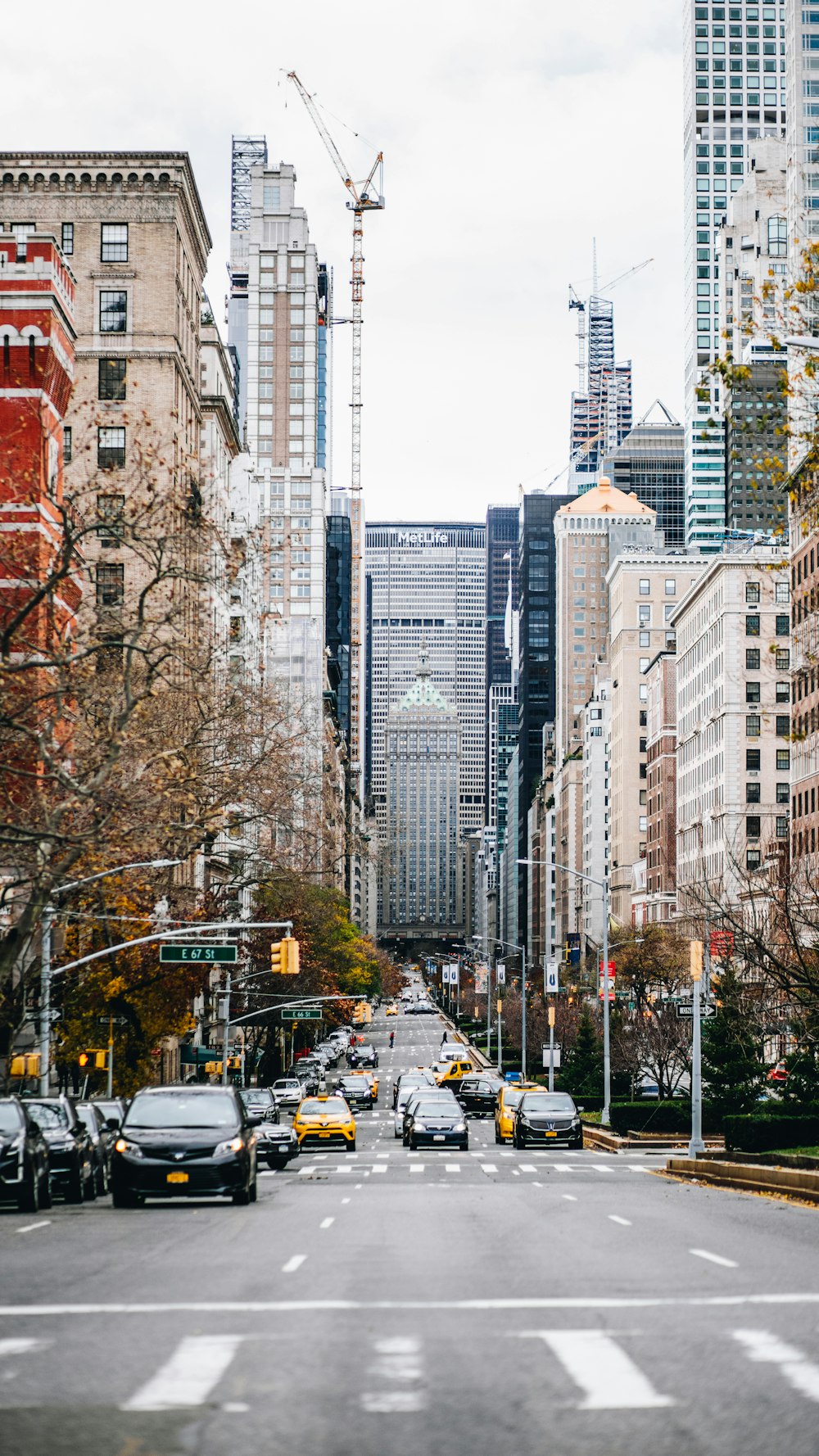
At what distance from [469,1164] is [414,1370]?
3530 cm

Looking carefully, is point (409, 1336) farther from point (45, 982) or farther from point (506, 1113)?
point (506, 1113)

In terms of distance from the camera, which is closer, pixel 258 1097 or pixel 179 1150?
pixel 179 1150

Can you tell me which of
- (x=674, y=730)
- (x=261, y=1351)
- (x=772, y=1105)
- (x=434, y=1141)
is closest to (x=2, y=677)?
(x=261, y=1351)

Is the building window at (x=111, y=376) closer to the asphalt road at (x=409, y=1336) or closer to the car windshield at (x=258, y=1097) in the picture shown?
the car windshield at (x=258, y=1097)

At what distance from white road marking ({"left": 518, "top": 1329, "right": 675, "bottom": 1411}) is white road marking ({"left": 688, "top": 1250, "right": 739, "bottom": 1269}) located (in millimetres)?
4686

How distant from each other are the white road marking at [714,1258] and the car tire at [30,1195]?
10.5 metres

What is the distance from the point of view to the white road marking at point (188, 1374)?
31.1 ft

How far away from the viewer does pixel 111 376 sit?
A: 258 ft

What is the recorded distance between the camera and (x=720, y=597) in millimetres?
116625

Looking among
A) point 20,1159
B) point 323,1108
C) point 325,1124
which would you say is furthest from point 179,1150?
point 323,1108

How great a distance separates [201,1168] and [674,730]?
120 metres

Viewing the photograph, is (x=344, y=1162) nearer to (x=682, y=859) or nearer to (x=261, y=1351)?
(x=261, y=1351)

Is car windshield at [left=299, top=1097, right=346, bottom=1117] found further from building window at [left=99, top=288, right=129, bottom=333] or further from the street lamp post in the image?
building window at [left=99, top=288, right=129, bottom=333]

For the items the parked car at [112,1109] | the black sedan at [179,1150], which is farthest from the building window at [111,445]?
the black sedan at [179,1150]
